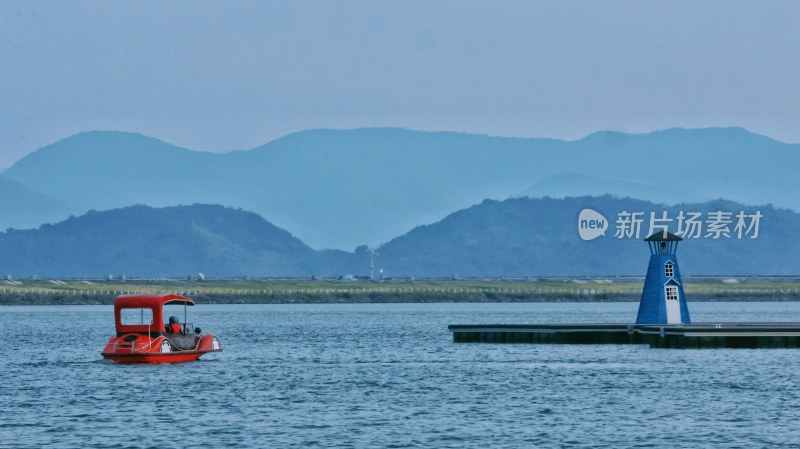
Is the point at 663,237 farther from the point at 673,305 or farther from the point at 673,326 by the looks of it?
the point at 673,326

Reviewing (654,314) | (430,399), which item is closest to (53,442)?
(430,399)

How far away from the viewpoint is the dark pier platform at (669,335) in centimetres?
8812

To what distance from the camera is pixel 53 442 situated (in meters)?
52.3

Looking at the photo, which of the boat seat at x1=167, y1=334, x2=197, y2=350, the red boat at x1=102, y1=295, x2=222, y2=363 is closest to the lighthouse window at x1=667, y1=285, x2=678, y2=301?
the red boat at x1=102, y1=295, x2=222, y2=363

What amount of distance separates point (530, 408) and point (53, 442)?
20622mm

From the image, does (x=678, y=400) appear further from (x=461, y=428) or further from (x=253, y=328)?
(x=253, y=328)

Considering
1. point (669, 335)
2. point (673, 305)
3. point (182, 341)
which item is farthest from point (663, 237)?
point (182, 341)

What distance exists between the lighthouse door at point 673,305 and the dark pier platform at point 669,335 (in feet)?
2.30

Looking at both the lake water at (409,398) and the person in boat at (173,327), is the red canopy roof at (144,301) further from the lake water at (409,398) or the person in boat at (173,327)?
the lake water at (409,398)

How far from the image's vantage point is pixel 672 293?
89625mm

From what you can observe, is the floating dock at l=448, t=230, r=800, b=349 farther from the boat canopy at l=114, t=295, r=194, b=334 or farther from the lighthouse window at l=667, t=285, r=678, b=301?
the boat canopy at l=114, t=295, r=194, b=334

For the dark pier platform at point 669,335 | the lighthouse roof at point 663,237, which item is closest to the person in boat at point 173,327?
the dark pier platform at point 669,335

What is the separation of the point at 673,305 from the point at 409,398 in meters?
28.9

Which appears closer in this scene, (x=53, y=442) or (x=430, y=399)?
(x=53, y=442)
